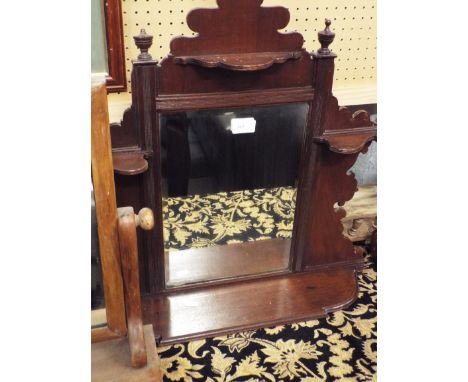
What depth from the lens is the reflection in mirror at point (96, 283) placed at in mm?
943

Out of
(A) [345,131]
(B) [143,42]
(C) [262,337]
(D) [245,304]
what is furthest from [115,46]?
(C) [262,337]

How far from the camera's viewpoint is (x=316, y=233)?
168 centimetres

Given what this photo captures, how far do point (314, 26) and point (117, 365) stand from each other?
1435mm

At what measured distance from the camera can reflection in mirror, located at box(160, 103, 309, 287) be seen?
140cm

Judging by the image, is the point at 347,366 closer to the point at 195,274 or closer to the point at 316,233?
the point at 316,233

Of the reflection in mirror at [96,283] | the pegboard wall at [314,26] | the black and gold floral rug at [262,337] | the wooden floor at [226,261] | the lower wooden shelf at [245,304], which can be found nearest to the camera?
the reflection in mirror at [96,283]

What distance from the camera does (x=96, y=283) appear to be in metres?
0.97

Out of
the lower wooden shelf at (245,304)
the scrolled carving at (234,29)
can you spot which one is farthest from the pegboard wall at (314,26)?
the lower wooden shelf at (245,304)

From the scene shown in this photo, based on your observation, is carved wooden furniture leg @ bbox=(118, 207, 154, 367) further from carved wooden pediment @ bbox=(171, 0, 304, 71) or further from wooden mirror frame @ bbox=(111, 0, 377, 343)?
carved wooden pediment @ bbox=(171, 0, 304, 71)

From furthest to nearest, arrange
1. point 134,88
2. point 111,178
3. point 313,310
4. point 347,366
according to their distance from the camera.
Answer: point 313,310, point 347,366, point 134,88, point 111,178


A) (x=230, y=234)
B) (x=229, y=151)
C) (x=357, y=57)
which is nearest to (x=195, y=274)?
(x=230, y=234)

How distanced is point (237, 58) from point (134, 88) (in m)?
0.27

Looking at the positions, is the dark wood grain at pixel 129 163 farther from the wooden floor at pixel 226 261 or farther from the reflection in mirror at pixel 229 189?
the wooden floor at pixel 226 261

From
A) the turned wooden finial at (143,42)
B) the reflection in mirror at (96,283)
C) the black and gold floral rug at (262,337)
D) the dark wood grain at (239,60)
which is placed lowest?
the black and gold floral rug at (262,337)
